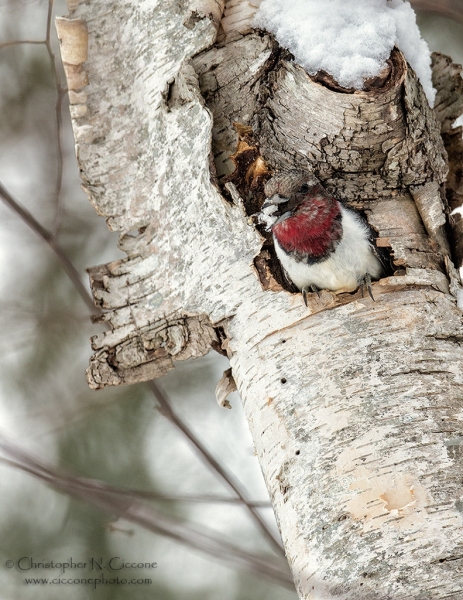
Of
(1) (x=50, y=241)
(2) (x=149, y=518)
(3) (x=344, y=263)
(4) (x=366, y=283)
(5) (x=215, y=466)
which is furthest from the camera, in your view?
(1) (x=50, y=241)

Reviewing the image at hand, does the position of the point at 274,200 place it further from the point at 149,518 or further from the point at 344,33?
the point at 149,518

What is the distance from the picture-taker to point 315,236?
2191 millimetres

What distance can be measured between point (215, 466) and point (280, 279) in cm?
124

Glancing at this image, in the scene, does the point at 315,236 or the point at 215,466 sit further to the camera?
the point at 215,466

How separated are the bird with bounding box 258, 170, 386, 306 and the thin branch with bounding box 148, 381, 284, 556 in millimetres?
1122

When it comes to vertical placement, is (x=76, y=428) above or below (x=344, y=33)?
below

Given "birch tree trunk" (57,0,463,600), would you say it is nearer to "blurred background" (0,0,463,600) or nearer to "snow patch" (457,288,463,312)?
"snow patch" (457,288,463,312)

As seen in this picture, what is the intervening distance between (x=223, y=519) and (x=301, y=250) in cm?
143

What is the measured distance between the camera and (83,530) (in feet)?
9.77

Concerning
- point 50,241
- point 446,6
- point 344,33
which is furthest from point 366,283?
point 50,241

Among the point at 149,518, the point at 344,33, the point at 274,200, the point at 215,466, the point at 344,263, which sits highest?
the point at 344,33

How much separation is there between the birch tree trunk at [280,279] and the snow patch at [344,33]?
0.05m

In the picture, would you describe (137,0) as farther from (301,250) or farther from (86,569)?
(86,569)

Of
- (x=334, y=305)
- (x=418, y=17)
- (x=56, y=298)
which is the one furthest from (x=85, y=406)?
(x=418, y=17)
